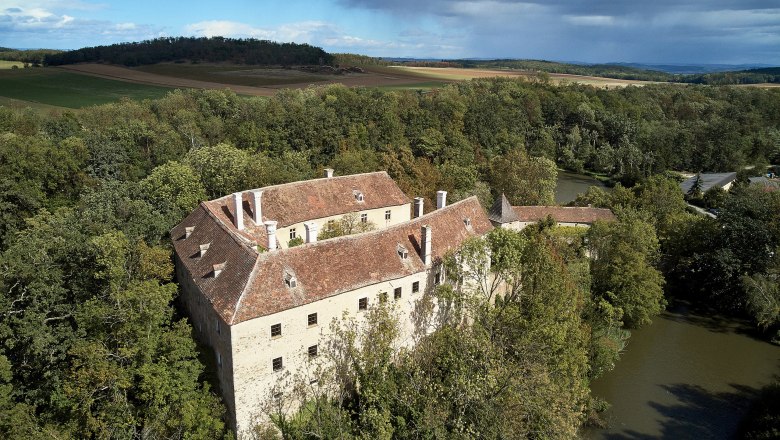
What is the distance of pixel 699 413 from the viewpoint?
35.6m

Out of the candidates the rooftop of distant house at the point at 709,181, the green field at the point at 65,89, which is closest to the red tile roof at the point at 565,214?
the rooftop of distant house at the point at 709,181

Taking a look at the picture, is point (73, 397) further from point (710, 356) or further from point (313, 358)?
point (710, 356)

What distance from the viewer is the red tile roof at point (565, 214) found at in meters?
55.7

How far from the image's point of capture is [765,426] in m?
31.2

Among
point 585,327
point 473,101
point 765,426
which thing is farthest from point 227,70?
point 765,426

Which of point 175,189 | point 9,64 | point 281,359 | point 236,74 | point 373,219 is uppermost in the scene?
point 9,64

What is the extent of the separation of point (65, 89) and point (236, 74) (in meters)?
29.3

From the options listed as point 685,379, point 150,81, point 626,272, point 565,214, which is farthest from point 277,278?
point 150,81

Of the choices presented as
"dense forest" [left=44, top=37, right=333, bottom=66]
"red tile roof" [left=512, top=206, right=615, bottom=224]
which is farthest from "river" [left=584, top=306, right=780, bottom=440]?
"dense forest" [left=44, top=37, right=333, bottom=66]

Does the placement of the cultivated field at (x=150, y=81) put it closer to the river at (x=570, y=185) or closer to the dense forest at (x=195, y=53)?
Result: the dense forest at (x=195, y=53)

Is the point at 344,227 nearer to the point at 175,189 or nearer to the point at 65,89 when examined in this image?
the point at 175,189

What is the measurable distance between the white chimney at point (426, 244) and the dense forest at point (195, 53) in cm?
9052

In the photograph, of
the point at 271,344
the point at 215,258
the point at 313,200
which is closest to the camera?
the point at 271,344

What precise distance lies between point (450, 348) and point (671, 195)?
43.5m
